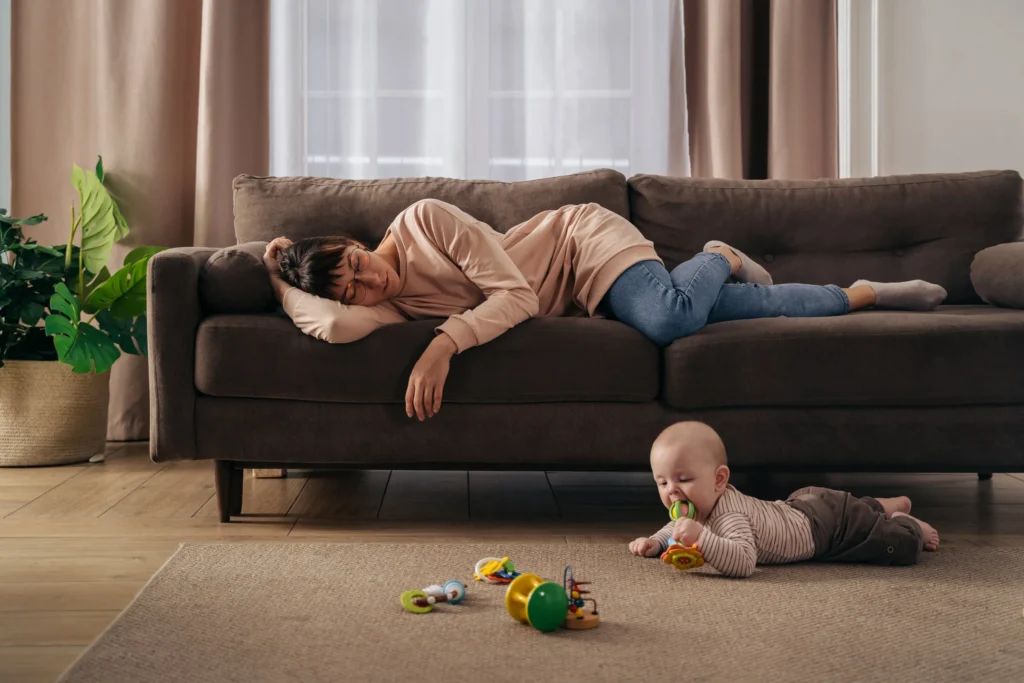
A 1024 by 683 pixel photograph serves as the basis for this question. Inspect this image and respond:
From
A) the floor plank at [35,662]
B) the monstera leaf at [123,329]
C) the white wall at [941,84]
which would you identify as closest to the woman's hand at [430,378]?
the floor plank at [35,662]

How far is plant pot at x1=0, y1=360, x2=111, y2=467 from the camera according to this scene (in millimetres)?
2703

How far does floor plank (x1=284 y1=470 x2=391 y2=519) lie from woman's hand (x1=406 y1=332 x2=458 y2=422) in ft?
1.18

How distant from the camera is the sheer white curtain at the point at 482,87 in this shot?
3336 mm

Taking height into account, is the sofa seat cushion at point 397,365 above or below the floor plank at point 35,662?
above

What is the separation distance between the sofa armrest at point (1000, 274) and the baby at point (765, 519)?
870mm

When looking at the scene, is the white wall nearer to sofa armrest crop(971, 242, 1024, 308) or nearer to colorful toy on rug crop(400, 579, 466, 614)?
sofa armrest crop(971, 242, 1024, 308)

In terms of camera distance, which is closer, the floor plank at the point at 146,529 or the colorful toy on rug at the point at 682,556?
the colorful toy on rug at the point at 682,556

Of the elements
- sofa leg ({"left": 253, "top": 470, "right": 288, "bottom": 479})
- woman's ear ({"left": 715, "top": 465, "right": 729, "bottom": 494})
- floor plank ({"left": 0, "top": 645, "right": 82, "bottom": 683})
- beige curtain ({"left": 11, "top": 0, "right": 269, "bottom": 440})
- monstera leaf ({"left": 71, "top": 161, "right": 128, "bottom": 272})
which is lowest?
sofa leg ({"left": 253, "top": 470, "right": 288, "bottom": 479})

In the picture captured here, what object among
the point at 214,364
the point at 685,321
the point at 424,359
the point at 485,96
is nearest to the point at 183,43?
the point at 485,96

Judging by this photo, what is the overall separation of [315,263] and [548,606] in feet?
3.16

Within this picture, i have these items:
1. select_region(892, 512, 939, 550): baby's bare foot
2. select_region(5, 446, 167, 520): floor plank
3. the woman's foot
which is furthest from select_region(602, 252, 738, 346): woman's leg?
select_region(5, 446, 167, 520): floor plank

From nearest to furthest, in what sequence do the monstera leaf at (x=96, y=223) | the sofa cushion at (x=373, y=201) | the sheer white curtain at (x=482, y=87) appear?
1. the sofa cushion at (x=373, y=201)
2. the monstera leaf at (x=96, y=223)
3. the sheer white curtain at (x=482, y=87)

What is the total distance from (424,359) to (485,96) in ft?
5.65

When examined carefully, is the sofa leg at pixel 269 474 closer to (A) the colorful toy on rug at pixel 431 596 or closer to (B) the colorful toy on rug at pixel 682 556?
(A) the colorful toy on rug at pixel 431 596
